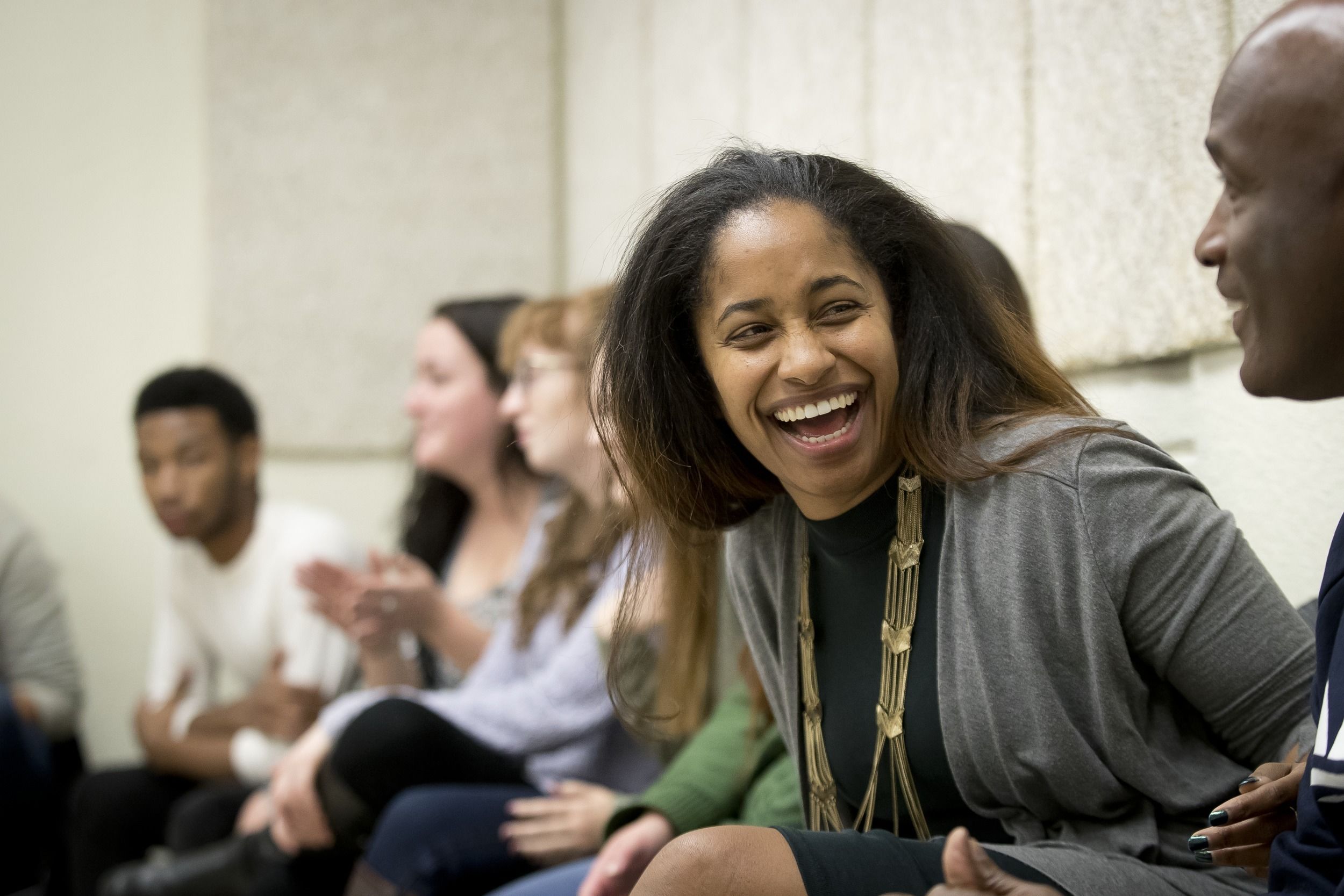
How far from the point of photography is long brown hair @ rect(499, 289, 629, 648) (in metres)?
2.47

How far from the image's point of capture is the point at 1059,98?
1.97 m

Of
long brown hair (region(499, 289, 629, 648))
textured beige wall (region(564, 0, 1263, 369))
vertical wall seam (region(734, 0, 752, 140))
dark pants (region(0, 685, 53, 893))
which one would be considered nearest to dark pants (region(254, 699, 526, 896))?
long brown hair (region(499, 289, 629, 648))

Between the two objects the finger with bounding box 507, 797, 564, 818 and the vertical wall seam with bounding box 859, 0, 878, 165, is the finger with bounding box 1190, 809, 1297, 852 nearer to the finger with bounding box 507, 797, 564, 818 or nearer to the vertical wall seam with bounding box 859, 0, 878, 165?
the finger with bounding box 507, 797, 564, 818

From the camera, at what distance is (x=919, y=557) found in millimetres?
1402

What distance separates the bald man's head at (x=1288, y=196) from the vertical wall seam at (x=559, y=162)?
3.62m

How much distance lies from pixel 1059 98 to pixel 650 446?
0.92 metres

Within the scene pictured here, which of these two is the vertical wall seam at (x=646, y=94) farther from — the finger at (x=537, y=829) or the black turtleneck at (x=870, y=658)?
the black turtleneck at (x=870, y=658)

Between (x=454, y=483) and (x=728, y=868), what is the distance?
226 centimetres

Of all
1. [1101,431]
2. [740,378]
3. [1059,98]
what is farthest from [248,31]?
[1101,431]

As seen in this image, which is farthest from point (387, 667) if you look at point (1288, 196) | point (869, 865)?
point (1288, 196)

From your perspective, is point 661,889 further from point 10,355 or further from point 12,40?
point 12,40

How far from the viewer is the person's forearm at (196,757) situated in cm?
311

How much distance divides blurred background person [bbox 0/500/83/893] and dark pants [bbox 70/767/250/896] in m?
0.17

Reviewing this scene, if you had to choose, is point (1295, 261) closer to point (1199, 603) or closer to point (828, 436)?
point (1199, 603)
